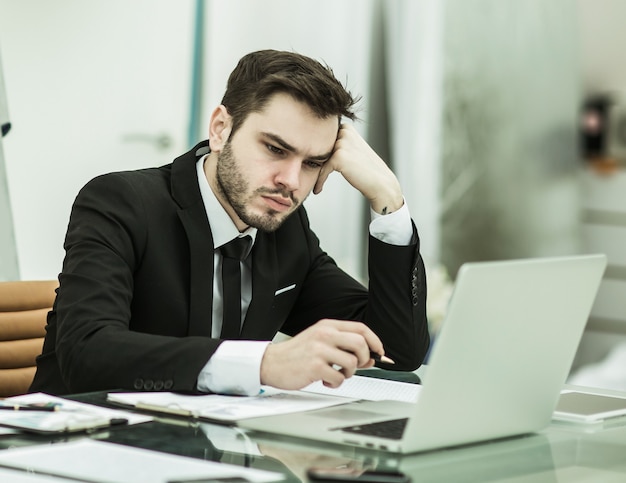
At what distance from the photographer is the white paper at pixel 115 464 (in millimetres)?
1054

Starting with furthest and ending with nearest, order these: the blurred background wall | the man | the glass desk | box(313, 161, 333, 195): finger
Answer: the blurred background wall
box(313, 161, 333, 195): finger
the man
the glass desk

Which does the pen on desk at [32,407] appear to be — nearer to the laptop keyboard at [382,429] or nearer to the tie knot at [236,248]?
the laptop keyboard at [382,429]

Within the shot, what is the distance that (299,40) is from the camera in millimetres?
4133

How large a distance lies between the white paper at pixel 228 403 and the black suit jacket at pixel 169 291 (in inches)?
1.7

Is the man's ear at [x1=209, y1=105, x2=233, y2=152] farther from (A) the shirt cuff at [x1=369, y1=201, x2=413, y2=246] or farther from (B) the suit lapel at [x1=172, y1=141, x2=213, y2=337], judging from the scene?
(A) the shirt cuff at [x1=369, y1=201, x2=413, y2=246]

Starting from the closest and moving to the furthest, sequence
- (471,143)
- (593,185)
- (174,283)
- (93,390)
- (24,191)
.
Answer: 1. (93,390)
2. (174,283)
3. (24,191)
4. (471,143)
5. (593,185)

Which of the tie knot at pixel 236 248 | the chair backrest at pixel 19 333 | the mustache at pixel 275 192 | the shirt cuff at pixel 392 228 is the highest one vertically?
the mustache at pixel 275 192

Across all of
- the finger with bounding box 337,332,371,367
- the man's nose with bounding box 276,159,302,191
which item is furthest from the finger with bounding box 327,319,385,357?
the man's nose with bounding box 276,159,302,191

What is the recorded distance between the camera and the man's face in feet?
6.38

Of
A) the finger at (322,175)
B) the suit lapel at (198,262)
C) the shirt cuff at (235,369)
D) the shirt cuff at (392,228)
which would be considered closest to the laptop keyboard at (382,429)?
the shirt cuff at (235,369)

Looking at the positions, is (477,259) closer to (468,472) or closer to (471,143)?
(471,143)

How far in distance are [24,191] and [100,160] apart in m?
0.31

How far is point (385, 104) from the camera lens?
186 inches

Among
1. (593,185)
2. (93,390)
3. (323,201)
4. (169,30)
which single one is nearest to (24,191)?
(169,30)
